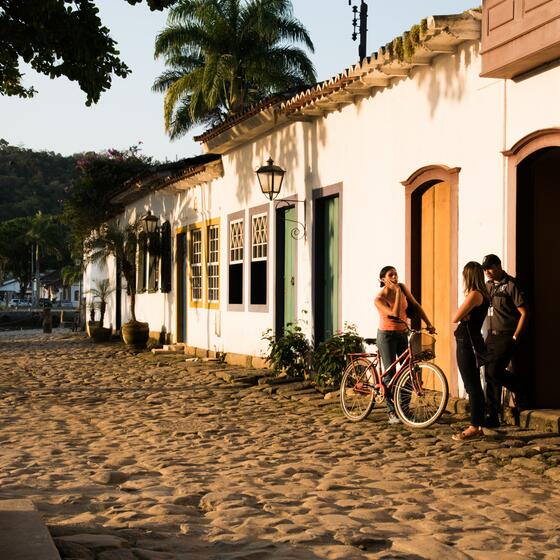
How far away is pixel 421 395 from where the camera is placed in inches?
344

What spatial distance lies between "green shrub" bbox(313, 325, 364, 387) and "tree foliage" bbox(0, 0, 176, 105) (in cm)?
442

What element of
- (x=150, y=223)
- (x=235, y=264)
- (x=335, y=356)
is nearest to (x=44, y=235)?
(x=150, y=223)

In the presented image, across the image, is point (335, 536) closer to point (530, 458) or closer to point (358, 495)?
point (358, 495)

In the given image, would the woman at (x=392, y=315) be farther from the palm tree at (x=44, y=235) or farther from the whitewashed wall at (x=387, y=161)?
the palm tree at (x=44, y=235)

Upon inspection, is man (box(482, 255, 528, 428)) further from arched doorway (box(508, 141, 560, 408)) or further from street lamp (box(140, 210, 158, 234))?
street lamp (box(140, 210, 158, 234))

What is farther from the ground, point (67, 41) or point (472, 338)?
point (67, 41)

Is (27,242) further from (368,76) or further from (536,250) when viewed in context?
(536,250)

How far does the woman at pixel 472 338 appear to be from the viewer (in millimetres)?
8109

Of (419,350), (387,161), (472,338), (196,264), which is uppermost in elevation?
(387,161)

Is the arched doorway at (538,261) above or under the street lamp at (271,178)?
under

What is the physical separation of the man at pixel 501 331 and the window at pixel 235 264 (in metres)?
8.92

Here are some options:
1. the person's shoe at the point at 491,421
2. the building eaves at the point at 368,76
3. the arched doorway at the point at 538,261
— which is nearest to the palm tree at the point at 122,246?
the building eaves at the point at 368,76

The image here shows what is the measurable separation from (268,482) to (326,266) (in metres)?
7.21

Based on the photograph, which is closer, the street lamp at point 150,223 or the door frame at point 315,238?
the door frame at point 315,238
